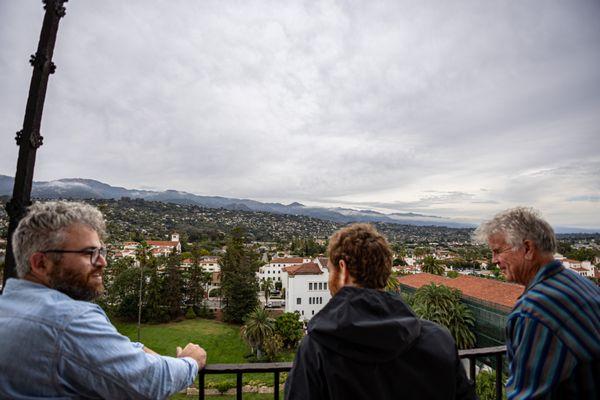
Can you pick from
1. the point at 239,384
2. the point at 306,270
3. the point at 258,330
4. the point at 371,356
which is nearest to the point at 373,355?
the point at 371,356

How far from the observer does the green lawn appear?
2509cm

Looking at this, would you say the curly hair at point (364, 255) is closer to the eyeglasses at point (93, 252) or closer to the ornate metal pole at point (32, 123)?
the eyeglasses at point (93, 252)

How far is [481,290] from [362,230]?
2579 centimetres

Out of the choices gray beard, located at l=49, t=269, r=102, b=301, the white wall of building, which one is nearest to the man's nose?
gray beard, located at l=49, t=269, r=102, b=301

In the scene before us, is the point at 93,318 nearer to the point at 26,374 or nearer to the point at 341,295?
the point at 26,374

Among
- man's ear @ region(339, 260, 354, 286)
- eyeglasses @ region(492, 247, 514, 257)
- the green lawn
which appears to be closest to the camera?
man's ear @ region(339, 260, 354, 286)

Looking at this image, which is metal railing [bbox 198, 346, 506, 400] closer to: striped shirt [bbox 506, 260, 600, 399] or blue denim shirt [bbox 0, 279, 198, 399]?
striped shirt [bbox 506, 260, 600, 399]

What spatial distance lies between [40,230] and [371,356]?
62.0 inches

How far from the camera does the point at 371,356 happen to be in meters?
1.27

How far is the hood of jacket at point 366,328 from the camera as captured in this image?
126cm

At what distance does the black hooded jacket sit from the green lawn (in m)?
23.5

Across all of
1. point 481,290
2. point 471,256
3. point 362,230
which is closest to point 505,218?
point 362,230

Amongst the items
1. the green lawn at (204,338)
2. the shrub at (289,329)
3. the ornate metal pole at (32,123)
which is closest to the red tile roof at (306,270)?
the shrub at (289,329)

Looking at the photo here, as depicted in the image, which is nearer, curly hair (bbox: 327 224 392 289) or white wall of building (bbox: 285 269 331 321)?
curly hair (bbox: 327 224 392 289)
